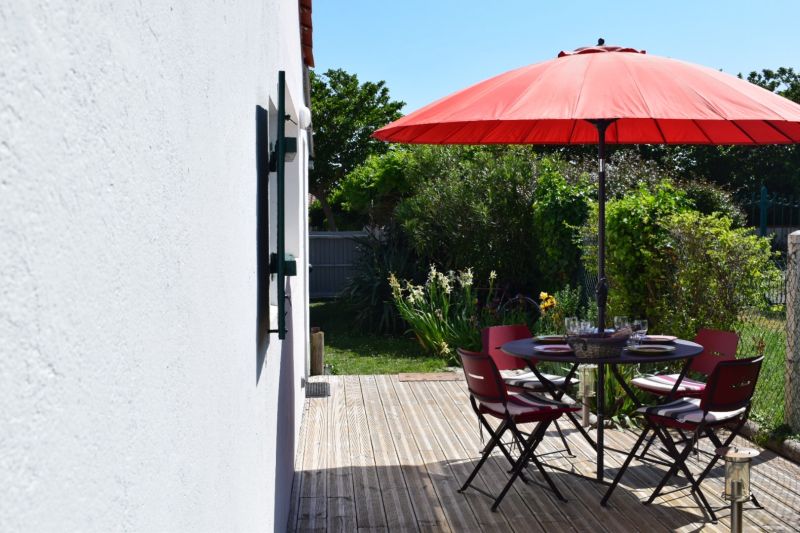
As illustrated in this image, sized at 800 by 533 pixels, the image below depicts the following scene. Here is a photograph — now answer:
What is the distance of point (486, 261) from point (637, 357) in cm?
773

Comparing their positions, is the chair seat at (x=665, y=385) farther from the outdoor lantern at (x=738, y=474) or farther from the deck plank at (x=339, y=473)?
the deck plank at (x=339, y=473)

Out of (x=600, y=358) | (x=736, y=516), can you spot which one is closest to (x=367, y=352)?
(x=600, y=358)

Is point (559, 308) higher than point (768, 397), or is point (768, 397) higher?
point (559, 308)

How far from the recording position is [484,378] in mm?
5398

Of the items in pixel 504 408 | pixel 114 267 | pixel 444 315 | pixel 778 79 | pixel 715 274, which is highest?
pixel 778 79

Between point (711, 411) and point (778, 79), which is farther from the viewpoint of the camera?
point (778, 79)

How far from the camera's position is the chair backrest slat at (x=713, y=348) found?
6.18 metres

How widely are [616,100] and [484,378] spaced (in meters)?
1.88

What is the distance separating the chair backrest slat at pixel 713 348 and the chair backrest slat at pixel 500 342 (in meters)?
1.32

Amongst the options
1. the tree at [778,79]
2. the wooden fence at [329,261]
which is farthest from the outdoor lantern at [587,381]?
the tree at [778,79]

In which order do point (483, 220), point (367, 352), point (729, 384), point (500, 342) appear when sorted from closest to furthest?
point (729, 384)
point (500, 342)
point (367, 352)
point (483, 220)

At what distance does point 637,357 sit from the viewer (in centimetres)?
554

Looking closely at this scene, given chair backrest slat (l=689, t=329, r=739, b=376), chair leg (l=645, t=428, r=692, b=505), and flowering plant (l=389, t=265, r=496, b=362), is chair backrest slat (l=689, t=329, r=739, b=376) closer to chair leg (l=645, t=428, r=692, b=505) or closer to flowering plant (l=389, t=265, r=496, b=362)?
chair leg (l=645, t=428, r=692, b=505)

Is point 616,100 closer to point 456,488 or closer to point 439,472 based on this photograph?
point 456,488
